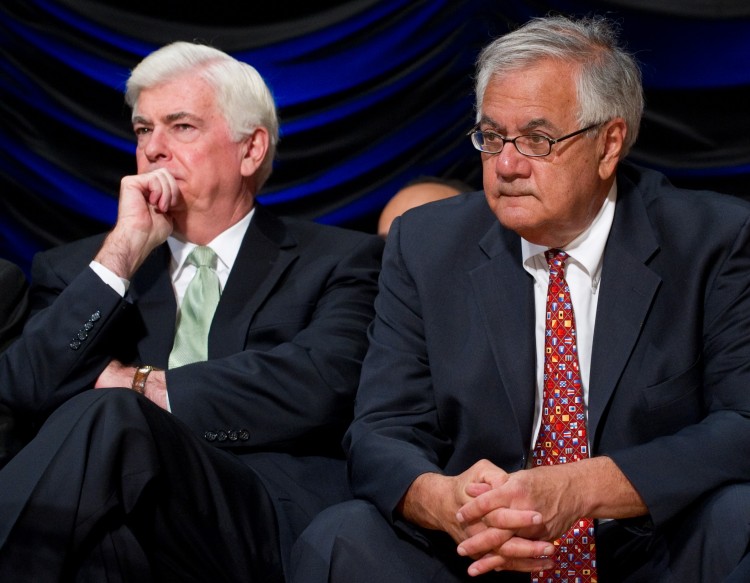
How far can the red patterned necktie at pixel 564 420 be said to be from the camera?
7.72 ft

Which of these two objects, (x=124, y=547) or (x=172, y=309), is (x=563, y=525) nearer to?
(x=124, y=547)

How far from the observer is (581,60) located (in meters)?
2.46

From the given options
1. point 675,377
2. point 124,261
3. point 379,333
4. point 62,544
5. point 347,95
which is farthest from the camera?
point 347,95

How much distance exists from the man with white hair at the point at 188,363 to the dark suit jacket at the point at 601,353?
11.4 inches

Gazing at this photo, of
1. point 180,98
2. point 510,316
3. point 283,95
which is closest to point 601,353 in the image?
point 510,316

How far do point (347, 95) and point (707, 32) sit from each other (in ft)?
3.48

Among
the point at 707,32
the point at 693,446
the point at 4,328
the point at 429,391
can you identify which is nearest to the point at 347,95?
the point at 707,32

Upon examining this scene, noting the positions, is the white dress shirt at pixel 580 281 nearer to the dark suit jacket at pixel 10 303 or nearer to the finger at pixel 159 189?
the finger at pixel 159 189

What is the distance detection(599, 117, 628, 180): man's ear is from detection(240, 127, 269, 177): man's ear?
107cm

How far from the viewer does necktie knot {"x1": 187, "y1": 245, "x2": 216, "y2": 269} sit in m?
3.09

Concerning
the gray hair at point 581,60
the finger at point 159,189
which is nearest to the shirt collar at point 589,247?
the gray hair at point 581,60

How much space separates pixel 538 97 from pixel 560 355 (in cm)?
49

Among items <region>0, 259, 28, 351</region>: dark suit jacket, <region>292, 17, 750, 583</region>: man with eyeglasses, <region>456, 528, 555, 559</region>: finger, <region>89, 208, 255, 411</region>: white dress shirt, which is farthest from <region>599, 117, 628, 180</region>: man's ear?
<region>0, 259, 28, 351</region>: dark suit jacket

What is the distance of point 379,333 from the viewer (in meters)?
2.60
